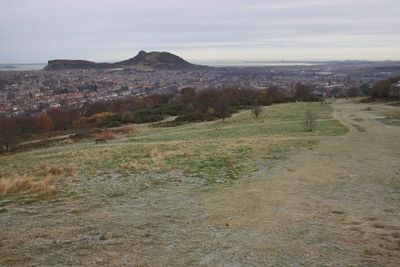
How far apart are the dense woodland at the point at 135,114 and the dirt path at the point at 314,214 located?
29.1 meters

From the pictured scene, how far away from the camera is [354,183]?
51.1ft

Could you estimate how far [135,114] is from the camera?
210ft

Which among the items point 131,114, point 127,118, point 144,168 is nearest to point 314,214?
point 144,168

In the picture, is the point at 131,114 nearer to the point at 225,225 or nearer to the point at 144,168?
the point at 144,168

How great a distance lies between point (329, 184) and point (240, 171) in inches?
149

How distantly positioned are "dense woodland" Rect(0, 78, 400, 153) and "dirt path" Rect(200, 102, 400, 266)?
29.1 meters

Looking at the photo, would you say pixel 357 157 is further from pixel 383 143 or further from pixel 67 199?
pixel 67 199

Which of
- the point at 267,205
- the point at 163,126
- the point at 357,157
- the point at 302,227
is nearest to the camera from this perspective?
the point at 302,227

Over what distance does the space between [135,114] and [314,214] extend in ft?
177

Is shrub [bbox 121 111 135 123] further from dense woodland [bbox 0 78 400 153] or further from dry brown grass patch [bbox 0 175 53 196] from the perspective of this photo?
dry brown grass patch [bbox 0 175 53 196]

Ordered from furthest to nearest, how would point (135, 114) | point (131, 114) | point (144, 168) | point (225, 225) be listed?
point (135, 114) < point (131, 114) < point (144, 168) < point (225, 225)

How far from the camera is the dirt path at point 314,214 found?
8.71 m

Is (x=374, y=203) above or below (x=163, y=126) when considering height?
above

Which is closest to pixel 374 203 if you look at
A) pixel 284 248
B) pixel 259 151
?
pixel 284 248
